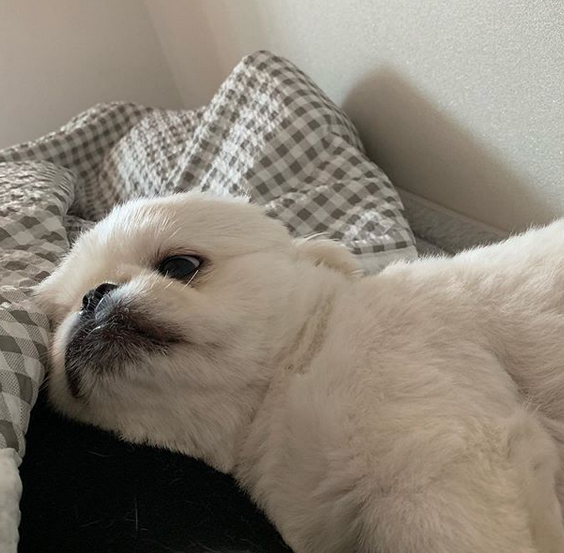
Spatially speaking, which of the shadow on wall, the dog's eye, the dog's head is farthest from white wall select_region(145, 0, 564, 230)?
the dog's eye

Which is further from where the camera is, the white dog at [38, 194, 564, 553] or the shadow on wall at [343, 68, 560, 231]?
the shadow on wall at [343, 68, 560, 231]

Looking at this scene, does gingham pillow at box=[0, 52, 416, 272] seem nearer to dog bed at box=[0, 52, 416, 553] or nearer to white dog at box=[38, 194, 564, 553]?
dog bed at box=[0, 52, 416, 553]

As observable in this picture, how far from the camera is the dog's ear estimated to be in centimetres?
103

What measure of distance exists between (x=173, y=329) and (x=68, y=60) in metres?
2.92

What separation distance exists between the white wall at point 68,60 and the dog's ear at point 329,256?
2.71 metres

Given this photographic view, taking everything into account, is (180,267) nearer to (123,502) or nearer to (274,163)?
(123,502)

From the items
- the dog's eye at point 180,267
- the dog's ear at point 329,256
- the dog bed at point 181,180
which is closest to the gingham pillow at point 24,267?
the dog bed at point 181,180

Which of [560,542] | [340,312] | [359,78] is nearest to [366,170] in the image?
[359,78]

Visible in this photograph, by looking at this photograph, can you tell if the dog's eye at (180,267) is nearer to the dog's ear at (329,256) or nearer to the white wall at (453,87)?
the dog's ear at (329,256)

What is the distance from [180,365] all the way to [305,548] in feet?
0.86

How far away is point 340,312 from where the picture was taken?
2.86ft

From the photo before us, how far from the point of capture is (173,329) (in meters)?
0.81

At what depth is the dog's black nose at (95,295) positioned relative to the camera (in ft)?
2.77

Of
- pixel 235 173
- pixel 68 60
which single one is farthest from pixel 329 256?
pixel 68 60
